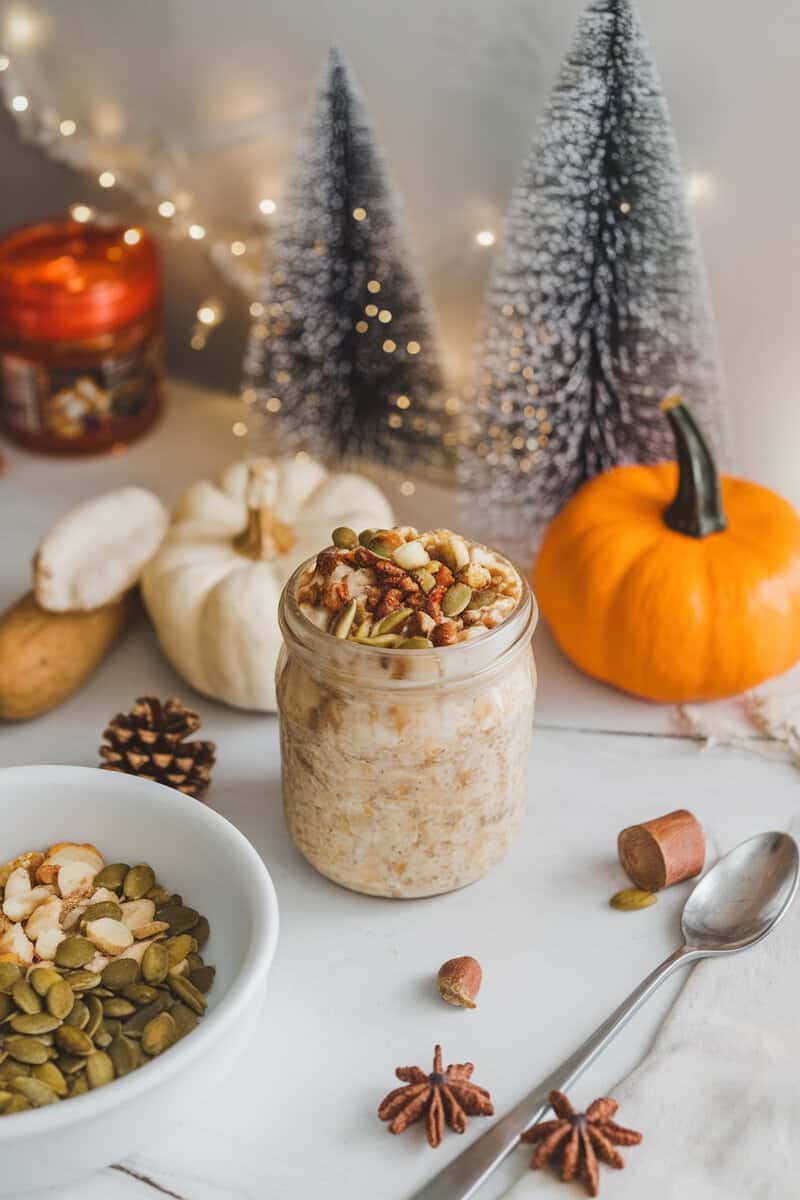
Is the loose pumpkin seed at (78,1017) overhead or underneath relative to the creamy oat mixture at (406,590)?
underneath

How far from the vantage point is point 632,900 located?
79 centimetres

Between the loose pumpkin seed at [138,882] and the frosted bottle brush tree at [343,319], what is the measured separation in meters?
0.57

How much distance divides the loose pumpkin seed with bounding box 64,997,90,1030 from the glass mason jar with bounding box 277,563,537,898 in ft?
0.60

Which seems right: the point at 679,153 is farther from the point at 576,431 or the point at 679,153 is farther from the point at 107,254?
the point at 107,254

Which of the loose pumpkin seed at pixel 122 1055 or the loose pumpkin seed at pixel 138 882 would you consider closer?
the loose pumpkin seed at pixel 122 1055

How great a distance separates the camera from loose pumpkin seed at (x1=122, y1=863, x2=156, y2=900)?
2.46 ft

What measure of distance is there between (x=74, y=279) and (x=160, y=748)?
57 cm

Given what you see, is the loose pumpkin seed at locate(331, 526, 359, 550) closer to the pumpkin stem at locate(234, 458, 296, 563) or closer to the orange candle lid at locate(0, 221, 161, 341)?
the pumpkin stem at locate(234, 458, 296, 563)

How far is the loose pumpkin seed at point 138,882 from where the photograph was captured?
2.46 ft

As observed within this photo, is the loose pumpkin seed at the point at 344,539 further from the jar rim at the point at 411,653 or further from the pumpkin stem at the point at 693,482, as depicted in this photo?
the pumpkin stem at the point at 693,482

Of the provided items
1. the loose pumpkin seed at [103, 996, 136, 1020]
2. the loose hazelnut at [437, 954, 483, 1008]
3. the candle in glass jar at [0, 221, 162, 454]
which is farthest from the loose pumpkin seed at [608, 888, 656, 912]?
the candle in glass jar at [0, 221, 162, 454]

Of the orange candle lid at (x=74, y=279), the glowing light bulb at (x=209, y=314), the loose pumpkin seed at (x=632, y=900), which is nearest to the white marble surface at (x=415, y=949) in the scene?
the loose pumpkin seed at (x=632, y=900)

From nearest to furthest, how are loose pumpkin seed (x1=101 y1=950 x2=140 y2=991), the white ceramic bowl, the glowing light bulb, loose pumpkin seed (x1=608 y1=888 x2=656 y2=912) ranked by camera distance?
the white ceramic bowl
loose pumpkin seed (x1=101 y1=950 x2=140 y2=991)
loose pumpkin seed (x1=608 y1=888 x2=656 y2=912)
the glowing light bulb

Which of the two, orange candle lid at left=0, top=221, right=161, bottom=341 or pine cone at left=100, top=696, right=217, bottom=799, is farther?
orange candle lid at left=0, top=221, right=161, bottom=341
